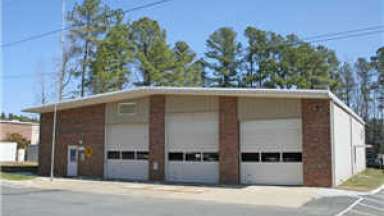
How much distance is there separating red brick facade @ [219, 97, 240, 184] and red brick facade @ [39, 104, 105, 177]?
A: 8.68m

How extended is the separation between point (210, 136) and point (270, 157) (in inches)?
140

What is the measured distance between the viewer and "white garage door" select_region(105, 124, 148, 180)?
27.7 m

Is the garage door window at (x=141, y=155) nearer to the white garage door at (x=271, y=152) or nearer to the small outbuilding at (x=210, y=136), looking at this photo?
the small outbuilding at (x=210, y=136)

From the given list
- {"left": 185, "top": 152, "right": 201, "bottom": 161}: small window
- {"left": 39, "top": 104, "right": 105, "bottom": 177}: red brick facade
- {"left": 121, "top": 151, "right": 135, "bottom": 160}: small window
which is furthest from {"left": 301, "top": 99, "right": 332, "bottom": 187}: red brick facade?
{"left": 39, "top": 104, "right": 105, "bottom": 177}: red brick facade

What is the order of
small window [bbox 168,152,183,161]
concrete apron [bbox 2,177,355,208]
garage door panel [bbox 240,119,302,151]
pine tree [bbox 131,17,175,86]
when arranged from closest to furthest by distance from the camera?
concrete apron [bbox 2,177,355,208] < garage door panel [bbox 240,119,302,151] < small window [bbox 168,152,183,161] < pine tree [bbox 131,17,175,86]

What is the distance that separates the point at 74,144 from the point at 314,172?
53.8 ft

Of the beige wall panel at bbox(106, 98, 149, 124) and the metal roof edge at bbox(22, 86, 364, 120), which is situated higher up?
the metal roof edge at bbox(22, 86, 364, 120)

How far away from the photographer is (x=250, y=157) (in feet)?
79.8

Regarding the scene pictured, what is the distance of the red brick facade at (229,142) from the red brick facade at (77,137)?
8.68 meters

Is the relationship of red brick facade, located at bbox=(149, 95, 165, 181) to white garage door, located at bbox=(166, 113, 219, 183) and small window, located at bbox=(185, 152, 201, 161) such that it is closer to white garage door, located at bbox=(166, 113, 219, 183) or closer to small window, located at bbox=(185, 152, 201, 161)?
white garage door, located at bbox=(166, 113, 219, 183)

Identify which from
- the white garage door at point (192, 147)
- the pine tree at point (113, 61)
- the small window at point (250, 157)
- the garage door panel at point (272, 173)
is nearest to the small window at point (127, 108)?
the white garage door at point (192, 147)

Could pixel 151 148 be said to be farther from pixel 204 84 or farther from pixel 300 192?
pixel 204 84

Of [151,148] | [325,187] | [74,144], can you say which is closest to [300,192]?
[325,187]

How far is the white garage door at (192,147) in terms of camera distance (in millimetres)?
25306
